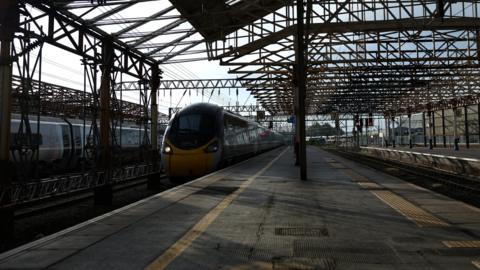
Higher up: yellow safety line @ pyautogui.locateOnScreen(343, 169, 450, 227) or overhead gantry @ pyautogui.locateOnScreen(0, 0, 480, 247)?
overhead gantry @ pyautogui.locateOnScreen(0, 0, 480, 247)

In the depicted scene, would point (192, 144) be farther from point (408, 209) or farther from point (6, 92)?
point (408, 209)

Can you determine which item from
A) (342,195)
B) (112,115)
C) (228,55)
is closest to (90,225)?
(342,195)

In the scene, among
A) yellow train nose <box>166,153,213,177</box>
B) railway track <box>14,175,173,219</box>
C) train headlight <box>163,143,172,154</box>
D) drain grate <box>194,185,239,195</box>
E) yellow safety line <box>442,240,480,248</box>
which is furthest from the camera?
train headlight <box>163,143,172,154</box>

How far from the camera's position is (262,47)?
2559 cm

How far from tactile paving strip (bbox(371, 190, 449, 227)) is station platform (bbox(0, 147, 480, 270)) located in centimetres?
2

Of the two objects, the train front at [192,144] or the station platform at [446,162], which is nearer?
the train front at [192,144]

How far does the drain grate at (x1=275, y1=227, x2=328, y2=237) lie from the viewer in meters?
7.18

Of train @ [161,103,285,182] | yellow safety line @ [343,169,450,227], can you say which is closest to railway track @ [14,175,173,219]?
train @ [161,103,285,182]

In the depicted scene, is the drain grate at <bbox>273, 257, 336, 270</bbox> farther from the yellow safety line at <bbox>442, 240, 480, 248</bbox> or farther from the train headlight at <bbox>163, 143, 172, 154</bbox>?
the train headlight at <bbox>163, 143, 172, 154</bbox>

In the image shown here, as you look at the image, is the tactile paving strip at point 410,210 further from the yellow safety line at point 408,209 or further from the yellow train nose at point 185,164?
the yellow train nose at point 185,164

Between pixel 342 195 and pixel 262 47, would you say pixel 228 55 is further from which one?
pixel 342 195

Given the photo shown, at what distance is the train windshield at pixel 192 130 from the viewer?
62.1ft

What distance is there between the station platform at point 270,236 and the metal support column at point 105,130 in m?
3.43

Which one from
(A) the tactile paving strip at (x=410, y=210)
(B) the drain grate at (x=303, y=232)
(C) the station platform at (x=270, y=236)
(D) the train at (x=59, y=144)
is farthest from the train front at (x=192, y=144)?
(B) the drain grate at (x=303, y=232)
